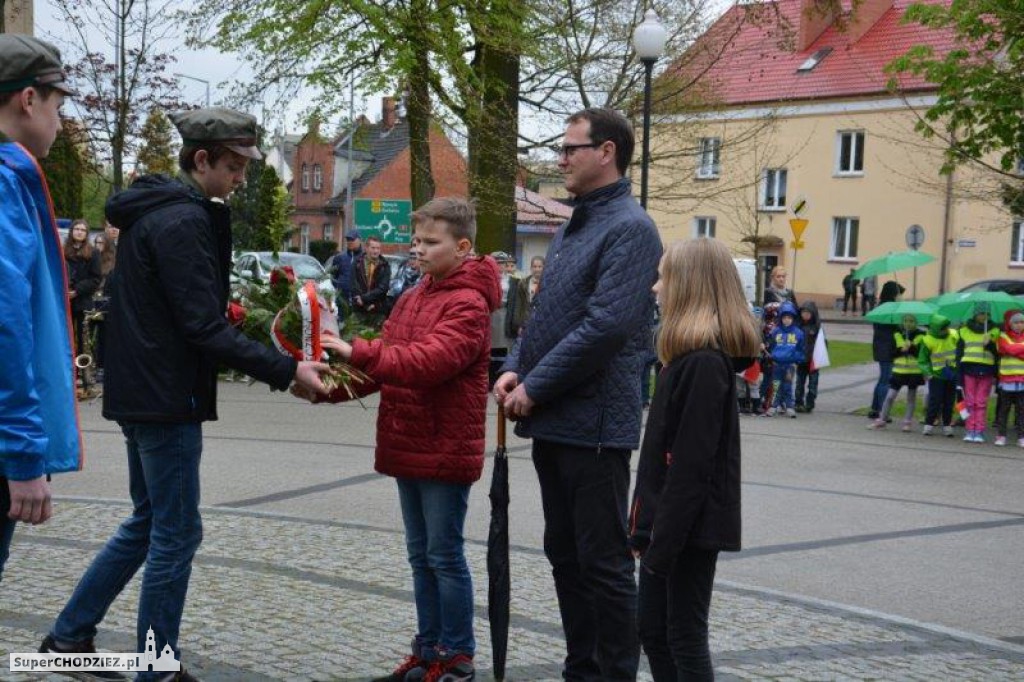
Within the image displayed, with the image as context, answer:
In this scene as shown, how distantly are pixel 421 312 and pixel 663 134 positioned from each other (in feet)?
55.6

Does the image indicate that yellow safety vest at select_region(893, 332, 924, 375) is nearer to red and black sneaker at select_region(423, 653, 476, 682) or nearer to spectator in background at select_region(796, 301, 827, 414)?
spectator in background at select_region(796, 301, 827, 414)

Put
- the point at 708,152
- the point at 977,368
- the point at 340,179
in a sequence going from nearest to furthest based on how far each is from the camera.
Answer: the point at 977,368 < the point at 708,152 < the point at 340,179

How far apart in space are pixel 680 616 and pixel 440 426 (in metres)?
1.23

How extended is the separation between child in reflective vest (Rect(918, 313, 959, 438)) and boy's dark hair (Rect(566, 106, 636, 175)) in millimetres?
11865

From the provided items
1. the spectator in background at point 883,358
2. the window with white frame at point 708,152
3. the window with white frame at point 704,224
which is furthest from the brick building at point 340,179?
the spectator in background at point 883,358

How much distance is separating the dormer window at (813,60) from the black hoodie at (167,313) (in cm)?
4977

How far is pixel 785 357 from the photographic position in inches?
681

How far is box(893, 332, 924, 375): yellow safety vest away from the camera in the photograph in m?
16.1

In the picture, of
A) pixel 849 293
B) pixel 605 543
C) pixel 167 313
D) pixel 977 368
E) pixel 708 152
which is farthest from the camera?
pixel 849 293

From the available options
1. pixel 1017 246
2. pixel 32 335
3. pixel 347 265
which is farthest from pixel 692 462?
pixel 1017 246

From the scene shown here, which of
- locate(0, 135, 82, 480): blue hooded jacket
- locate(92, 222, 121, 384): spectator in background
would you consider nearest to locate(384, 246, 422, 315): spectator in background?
locate(92, 222, 121, 384): spectator in background

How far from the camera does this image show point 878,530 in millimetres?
9016

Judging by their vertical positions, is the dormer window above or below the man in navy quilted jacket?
above

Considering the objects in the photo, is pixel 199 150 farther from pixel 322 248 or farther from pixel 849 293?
pixel 322 248
